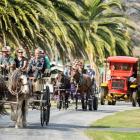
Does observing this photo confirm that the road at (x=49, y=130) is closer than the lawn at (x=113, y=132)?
Yes

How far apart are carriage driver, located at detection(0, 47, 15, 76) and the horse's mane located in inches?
13.8

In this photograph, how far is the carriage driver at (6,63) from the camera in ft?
66.5

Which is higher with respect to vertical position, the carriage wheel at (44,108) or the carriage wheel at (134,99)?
the carriage wheel at (134,99)

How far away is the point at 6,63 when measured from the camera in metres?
20.9

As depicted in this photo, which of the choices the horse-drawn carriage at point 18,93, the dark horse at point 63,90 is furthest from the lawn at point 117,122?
the dark horse at point 63,90

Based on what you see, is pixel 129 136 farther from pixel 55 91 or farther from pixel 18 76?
pixel 55 91

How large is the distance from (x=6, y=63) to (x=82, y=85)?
1286 cm

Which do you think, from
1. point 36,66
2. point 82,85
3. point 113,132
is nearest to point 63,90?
point 82,85

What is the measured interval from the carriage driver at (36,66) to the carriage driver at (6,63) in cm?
65

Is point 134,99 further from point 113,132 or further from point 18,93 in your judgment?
point 18,93

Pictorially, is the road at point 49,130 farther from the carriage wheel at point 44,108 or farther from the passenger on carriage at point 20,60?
the passenger on carriage at point 20,60

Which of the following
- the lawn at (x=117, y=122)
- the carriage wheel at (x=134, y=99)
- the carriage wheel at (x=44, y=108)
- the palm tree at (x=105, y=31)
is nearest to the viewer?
the carriage wheel at (x=44, y=108)

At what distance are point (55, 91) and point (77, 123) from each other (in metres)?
11.0

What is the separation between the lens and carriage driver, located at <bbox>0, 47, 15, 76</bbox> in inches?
798
